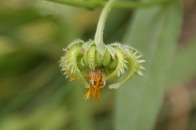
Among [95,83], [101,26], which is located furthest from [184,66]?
[95,83]

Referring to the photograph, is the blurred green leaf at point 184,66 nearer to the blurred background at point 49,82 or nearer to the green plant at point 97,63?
the blurred background at point 49,82

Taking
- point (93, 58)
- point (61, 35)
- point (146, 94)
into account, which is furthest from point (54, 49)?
point (93, 58)

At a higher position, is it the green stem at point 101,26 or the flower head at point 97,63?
the green stem at point 101,26

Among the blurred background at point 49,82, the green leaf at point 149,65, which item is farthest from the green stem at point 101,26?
the blurred background at point 49,82

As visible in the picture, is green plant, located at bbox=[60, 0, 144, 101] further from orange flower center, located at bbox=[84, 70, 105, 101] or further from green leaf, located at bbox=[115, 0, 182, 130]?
green leaf, located at bbox=[115, 0, 182, 130]

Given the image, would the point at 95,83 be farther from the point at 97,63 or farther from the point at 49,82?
the point at 49,82

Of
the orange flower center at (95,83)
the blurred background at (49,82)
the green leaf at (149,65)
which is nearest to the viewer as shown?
the orange flower center at (95,83)
